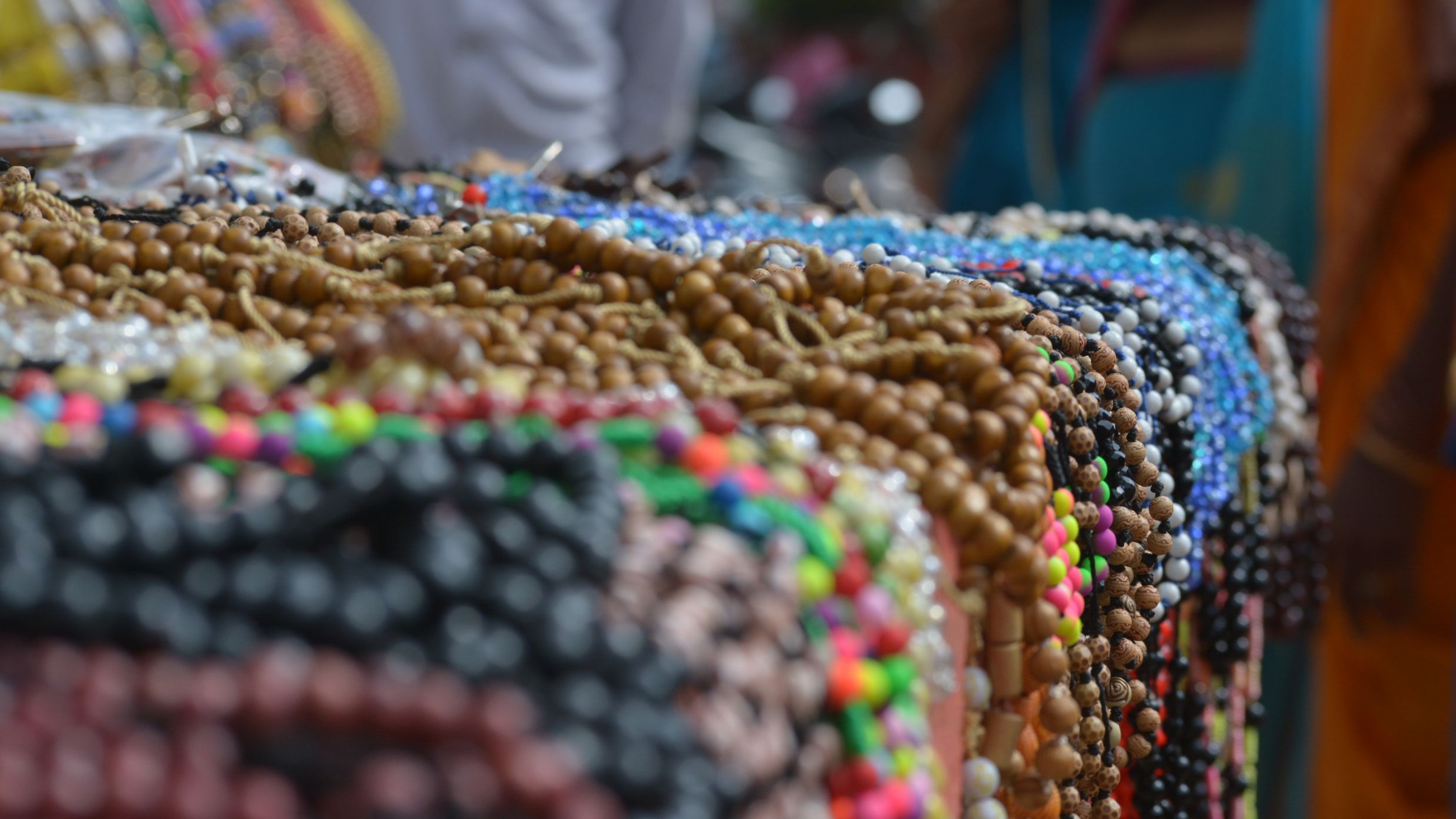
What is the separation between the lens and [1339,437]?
1293 mm

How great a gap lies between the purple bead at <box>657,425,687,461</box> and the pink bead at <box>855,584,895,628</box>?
2.6 inches

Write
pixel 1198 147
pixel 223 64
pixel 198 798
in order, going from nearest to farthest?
pixel 198 798 → pixel 223 64 → pixel 1198 147

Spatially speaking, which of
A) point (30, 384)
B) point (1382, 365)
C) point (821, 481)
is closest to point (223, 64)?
point (30, 384)

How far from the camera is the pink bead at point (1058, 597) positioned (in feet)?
1.48

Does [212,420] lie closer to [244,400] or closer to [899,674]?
[244,400]

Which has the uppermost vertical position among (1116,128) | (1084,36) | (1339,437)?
(1084,36)

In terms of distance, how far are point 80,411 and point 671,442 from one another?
160 mm

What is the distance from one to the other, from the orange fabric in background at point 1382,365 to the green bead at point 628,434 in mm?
944

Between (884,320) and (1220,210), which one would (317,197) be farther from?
(1220,210)

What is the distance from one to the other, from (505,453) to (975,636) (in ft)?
0.65

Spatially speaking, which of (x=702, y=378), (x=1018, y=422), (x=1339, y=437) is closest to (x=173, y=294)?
(x=702, y=378)

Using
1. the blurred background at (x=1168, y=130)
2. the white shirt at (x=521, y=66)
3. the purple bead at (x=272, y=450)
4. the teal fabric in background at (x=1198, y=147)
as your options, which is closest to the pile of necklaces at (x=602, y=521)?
the purple bead at (x=272, y=450)

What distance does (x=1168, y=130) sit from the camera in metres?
1.68

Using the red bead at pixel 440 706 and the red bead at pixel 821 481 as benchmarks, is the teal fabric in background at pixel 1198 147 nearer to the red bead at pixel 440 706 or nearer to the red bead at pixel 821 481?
the red bead at pixel 821 481
